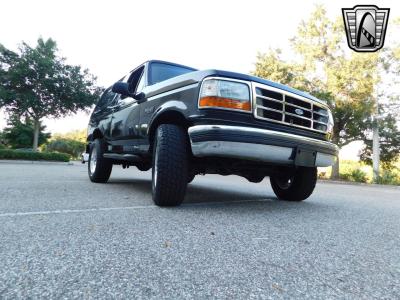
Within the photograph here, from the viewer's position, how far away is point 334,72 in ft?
60.6

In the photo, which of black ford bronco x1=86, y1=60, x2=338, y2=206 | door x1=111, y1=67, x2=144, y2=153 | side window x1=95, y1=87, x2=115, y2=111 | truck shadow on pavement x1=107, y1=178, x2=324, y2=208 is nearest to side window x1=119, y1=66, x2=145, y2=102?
door x1=111, y1=67, x2=144, y2=153

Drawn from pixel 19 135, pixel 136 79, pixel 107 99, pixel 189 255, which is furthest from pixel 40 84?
pixel 189 255

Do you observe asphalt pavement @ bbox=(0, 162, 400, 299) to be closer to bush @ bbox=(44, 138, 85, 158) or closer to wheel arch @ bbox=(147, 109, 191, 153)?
wheel arch @ bbox=(147, 109, 191, 153)

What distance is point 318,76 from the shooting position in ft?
67.2

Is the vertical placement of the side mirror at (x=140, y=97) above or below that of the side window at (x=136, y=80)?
below

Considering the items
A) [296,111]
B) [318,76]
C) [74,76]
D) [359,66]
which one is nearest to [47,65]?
[74,76]

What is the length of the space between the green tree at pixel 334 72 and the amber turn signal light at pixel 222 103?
56.0 feet

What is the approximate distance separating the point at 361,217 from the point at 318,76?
64.6 ft

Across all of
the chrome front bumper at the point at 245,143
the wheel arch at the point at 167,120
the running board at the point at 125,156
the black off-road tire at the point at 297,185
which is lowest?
the black off-road tire at the point at 297,185

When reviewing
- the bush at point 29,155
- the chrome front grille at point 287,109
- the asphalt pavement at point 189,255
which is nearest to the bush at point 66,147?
the bush at point 29,155

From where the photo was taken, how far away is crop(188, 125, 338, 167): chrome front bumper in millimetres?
2447

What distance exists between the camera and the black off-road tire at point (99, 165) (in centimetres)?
489

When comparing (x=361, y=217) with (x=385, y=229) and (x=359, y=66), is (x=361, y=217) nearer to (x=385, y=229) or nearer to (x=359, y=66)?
(x=385, y=229)

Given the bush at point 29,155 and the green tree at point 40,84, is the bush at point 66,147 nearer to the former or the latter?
the green tree at point 40,84
